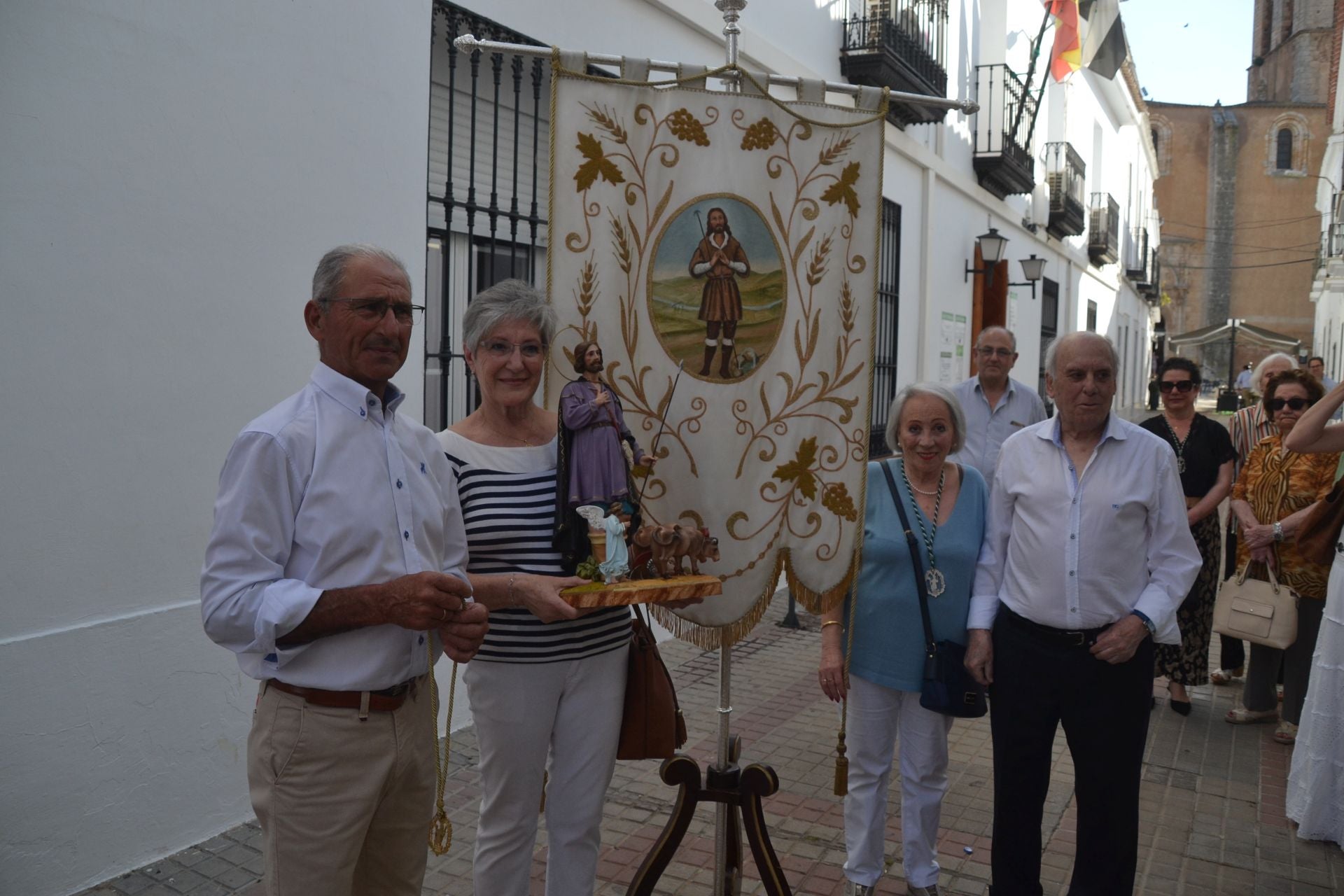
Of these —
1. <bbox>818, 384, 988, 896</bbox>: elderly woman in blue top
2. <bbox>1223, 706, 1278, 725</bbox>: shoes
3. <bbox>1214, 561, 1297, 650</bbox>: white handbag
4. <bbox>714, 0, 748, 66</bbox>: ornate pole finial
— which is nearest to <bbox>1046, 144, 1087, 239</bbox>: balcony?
<bbox>1223, 706, 1278, 725</bbox>: shoes

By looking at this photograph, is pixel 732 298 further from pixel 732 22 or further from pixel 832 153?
pixel 732 22

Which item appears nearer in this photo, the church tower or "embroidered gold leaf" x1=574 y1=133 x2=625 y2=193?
"embroidered gold leaf" x1=574 y1=133 x2=625 y2=193

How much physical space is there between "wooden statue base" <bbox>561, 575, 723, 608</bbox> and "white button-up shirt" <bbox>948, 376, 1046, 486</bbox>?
3.01 metres

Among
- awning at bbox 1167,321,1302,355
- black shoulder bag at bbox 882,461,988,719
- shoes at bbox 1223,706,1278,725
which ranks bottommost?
shoes at bbox 1223,706,1278,725

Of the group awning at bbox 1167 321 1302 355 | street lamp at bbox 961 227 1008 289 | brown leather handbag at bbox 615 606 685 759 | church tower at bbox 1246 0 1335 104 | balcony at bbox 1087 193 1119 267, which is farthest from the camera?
church tower at bbox 1246 0 1335 104

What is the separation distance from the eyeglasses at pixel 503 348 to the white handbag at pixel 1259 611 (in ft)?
13.1

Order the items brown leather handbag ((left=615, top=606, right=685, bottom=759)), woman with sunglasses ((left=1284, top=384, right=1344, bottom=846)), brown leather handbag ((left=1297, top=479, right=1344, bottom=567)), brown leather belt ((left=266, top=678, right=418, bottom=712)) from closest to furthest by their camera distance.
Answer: brown leather belt ((left=266, top=678, right=418, bottom=712)) → brown leather handbag ((left=615, top=606, right=685, bottom=759)) → woman with sunglasses ((left=1284, top=384, right=1344, bottom=846)) → brown leather handbag ((left=1297, top=479, right=1344, bottom=567))

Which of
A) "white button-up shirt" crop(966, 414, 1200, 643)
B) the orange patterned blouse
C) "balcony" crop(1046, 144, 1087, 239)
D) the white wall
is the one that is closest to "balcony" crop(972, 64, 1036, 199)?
"balcony" crop(1046, 144, 1087, 239)

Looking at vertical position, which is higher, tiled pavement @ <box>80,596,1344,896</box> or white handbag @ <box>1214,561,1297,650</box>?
white handbag @ <box>1214,561,1297,650</box>

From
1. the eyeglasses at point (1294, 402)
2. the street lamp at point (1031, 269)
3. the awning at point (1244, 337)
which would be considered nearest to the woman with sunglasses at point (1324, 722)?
the eyeglasses at point (1294, 402)

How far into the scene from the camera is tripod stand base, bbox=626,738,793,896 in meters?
2.86

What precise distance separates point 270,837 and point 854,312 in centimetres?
208

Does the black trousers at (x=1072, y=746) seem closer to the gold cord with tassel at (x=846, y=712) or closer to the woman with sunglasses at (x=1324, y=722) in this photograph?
the gold cord with tassel at (x=846, y=712)

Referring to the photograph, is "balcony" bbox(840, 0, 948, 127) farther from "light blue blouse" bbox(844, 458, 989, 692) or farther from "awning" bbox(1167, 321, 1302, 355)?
"awning" bbox(1167, 321, 1302, 355)
